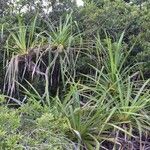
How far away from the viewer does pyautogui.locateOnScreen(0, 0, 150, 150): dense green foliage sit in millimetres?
3518

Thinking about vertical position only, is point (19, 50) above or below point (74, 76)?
above

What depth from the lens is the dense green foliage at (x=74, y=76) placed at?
3518 mm

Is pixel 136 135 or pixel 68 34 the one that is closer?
pixel 136 135

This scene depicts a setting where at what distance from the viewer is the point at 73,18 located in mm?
5375

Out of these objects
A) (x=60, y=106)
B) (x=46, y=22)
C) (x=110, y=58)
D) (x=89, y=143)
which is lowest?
(x=89, y=143)

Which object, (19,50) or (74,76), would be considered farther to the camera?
(19,50)

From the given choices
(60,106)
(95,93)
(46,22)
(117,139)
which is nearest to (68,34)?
(46,22)

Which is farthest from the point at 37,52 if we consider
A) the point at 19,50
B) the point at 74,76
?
the point at 74,76

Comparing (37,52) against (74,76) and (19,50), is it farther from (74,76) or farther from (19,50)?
(74,76)

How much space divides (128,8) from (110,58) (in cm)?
129

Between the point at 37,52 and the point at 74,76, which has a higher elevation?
the point at 37,52

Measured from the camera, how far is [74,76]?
183 inches

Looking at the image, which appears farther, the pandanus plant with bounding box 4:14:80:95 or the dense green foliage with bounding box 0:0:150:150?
the pandanus plant with bounding box 4:14:80:95

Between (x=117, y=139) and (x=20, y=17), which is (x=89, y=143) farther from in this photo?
(x=20, y=17)
